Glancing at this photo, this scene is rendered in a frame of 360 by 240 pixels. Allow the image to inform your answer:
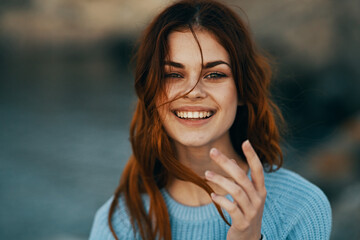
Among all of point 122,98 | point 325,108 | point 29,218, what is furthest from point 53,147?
point 325,108

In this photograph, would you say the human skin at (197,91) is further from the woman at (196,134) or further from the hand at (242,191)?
the hand at (242,191)

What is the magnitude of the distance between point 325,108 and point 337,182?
355 centimetres

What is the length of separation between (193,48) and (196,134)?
39 cm

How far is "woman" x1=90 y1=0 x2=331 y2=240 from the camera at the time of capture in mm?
1942

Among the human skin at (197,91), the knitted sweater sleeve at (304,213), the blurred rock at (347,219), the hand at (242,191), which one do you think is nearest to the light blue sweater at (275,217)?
the knitted sweater sleeve at (304,213)

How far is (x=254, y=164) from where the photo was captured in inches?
58.4

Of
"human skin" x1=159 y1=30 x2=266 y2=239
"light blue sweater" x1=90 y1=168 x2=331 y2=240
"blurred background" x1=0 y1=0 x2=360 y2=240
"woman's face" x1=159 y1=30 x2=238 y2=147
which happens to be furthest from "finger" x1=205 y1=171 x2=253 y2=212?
"blurred background" x1=0 y1=0 x2=360 y2=240

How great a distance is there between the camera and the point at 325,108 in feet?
27.2

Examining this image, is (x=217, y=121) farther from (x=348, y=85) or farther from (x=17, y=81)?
(x=17, y=81)

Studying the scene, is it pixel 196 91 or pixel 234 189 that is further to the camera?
pixel 196 91

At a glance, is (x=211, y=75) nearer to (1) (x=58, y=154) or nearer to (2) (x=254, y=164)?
(2) (x=254, y=164)

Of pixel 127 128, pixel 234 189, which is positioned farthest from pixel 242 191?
pixel 127 128

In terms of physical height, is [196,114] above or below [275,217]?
above

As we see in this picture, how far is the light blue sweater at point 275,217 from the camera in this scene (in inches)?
80.3
